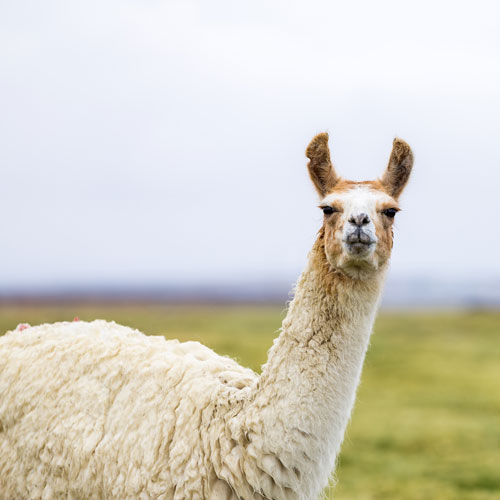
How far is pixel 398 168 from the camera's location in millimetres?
4812

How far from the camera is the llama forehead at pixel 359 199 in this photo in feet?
14.0

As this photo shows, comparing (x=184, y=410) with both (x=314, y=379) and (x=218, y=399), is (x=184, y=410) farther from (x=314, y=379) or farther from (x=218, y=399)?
(x=314, y=379)

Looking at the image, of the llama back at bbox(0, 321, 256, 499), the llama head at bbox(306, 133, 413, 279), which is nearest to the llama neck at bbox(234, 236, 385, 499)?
the llama head at bbox(306, 133, 413, 279)

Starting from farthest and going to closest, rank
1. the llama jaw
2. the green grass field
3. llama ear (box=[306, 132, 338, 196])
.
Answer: the green grass field
llama ear (box=[306, 132, 338, 196])
the llama jaw

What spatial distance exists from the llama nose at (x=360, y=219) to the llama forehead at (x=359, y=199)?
6 centimetres

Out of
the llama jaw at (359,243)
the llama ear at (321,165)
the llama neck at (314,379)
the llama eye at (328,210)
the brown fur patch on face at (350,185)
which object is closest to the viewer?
the llama jaw at (359,243)

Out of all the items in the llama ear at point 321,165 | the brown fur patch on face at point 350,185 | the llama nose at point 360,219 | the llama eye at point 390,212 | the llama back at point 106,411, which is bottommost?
the llama back at point 106,411

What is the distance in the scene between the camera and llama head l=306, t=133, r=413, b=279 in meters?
4.15

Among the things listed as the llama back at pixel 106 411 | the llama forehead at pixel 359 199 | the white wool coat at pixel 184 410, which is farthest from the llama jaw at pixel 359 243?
the llama back at pixel 106 411

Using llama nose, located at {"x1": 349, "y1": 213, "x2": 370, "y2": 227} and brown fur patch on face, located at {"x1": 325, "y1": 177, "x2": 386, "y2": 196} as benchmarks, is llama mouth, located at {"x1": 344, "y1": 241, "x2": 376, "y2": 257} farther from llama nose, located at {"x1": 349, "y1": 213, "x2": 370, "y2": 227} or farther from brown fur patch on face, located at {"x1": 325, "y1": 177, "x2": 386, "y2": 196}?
brown fur patch on face, located at {"x1": 325, "y1": 177, "x2": 386, "y2": 196}

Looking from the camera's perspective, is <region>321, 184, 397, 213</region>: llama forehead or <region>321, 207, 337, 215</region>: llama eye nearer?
<region>321, 184, 397, 213</region>: llama forehead

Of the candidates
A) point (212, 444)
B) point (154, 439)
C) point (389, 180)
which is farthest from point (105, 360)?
point (389, 180)

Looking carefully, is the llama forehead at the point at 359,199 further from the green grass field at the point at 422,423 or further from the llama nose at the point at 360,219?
the green grass field at the point at 422,423

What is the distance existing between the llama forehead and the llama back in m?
1.33
